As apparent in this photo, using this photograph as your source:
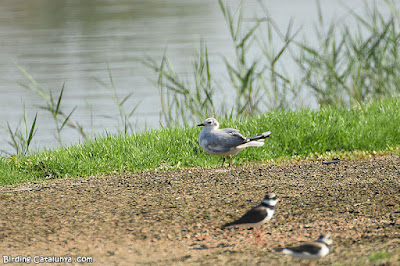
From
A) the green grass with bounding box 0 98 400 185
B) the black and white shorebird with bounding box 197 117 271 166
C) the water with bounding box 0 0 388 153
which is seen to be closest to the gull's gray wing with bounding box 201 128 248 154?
the black and white shorebird with bounding box 197 117 271 166

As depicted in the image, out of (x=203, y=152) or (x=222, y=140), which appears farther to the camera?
(x=203, y=152)

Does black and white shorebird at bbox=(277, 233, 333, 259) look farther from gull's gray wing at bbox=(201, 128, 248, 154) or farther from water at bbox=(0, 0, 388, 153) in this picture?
water at bbox=(0, 0, 388, 153)

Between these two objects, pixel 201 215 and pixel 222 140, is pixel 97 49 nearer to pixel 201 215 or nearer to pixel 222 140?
pixel 222 140

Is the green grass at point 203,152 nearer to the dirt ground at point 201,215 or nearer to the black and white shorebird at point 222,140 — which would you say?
the dirt ground at point 201,215

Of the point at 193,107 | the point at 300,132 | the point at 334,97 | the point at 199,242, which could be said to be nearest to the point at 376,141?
the point at 300,132

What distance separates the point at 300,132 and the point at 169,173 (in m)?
2.06

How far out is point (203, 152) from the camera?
784 cm

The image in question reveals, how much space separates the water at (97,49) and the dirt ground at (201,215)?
2.51 metres

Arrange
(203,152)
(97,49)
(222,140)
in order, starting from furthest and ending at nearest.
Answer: (97,49), (203,152), (222,140)

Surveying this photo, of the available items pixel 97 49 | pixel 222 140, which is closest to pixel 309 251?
pixel 222 140

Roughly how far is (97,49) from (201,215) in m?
17.7

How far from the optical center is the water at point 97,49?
13.7 metres

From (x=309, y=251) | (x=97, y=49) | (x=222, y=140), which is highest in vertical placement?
(x=97, y=49)

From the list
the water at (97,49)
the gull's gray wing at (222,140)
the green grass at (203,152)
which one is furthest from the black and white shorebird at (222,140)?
the water at (97,49)
